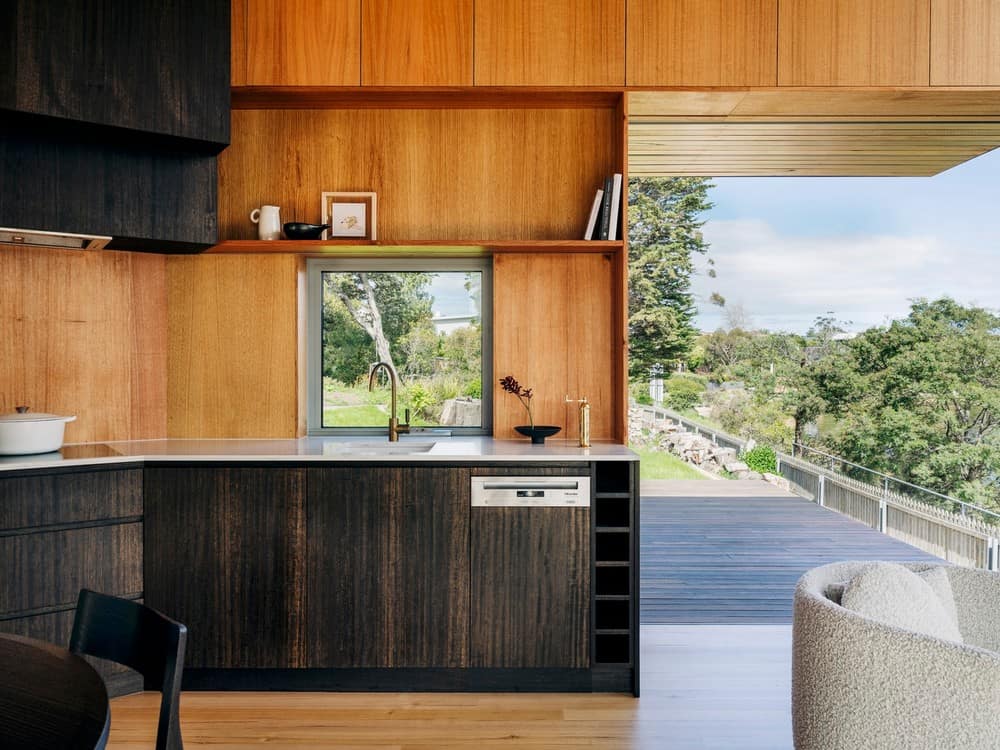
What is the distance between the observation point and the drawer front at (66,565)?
8.43ft

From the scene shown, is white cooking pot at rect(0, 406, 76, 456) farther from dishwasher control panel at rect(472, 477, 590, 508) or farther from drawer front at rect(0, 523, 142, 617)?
dishwasher control panel at rect(472, 477, 590, 508)

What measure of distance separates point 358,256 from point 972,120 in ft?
9.65

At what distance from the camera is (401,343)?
3.58 meters

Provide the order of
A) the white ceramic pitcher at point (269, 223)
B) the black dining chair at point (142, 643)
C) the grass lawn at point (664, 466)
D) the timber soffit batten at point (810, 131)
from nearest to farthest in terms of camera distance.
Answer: the black dining chair at point (142, 643), the timber soffit batten at point (810, 131), the white ceramic pitcher at point (269, 223), the grass lawn at point (664, 466)

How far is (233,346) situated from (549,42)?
76.0 inches

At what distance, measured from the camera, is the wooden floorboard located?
3855 millimetres

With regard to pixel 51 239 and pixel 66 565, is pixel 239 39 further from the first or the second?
pixel 66 565

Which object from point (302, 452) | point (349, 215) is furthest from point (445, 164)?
point (302, 452)

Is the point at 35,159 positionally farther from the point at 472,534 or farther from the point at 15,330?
the point at 472,534

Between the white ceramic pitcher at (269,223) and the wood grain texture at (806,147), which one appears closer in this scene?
the white ceramic pitcher at (269,223)

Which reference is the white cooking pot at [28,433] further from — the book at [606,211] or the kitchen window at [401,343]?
the book at [606,211]

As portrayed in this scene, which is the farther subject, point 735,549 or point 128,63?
point 735,549

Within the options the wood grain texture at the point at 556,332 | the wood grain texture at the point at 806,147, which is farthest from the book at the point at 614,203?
the wood grain texture at the point at 806,147

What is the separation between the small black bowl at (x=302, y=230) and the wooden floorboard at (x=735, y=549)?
2.39 metres
